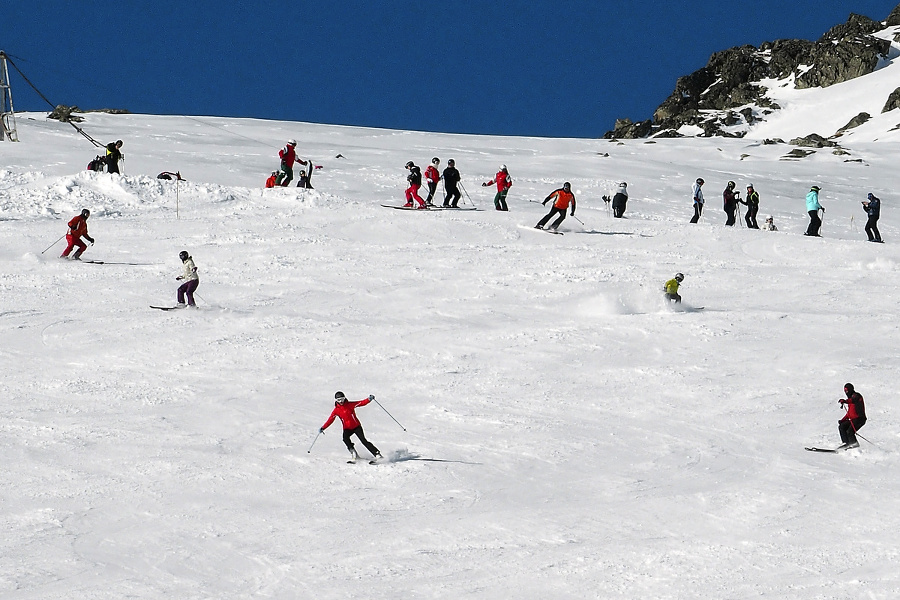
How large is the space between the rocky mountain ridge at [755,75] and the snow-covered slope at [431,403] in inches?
2331

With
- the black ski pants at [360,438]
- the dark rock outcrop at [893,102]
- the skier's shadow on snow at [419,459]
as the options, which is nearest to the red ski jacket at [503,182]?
the skier's shadow on snow at [419,459]

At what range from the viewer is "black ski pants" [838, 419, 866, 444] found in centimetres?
1248

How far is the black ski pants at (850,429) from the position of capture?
41.0ft

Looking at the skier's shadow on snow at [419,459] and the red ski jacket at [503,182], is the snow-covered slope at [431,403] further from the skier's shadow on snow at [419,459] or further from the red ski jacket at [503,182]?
the red ski jacket at [503,182]

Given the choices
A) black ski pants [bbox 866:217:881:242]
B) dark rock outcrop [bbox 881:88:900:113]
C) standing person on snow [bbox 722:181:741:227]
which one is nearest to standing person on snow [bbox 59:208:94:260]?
standing person on snow [bbox 722:181:741:227]

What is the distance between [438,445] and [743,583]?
436 centimetres

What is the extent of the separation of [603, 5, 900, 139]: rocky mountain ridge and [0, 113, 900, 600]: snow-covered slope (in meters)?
59.2

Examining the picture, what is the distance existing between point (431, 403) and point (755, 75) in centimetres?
9136

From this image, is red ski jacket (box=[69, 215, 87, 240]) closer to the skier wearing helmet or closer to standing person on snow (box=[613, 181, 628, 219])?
the skier wearing helmet

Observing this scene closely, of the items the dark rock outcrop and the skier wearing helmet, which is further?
the dark rock outcrop

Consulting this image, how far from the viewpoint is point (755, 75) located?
97688 mm

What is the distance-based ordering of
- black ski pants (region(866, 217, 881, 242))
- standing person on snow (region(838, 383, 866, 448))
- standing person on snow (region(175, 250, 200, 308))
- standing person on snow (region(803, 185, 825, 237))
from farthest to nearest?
standing person on snow (region(803, 185, 825, 237)) < black ski pants (region(866, 217, 881, 242)) < standing person on snow (region(175, 250, 200, 308)) < standing person on snow (region(838, 383, 866, 448))

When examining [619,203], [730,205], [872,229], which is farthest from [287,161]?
[872,229]

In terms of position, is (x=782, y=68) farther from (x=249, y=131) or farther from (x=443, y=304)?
(x=443, y=304)
